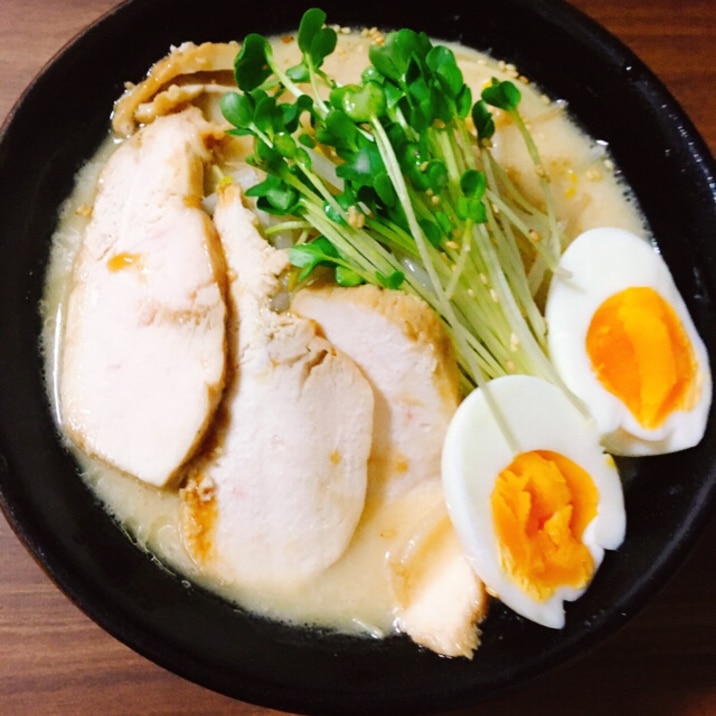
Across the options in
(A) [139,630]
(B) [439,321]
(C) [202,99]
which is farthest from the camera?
(C) [202,99]

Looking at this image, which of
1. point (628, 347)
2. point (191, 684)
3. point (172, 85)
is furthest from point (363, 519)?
point (172, 85)

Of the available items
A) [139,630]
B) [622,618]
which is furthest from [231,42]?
[622,618]

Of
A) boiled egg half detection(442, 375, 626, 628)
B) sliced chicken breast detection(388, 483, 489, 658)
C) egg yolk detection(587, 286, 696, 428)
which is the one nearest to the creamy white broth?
sliced chicken breast detection(388, 483, 489, 658)

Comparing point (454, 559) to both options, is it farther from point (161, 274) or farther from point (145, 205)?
point (145, 205)

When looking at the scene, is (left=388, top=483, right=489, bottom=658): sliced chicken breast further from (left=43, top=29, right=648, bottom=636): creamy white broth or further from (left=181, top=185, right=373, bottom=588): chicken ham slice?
(left=181, top=185, right=373, bottom=588): chicken ham slice

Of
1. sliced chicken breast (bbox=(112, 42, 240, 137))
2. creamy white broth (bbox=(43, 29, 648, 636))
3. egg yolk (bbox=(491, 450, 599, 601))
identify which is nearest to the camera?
egg yolk (bbox=(491, 450, 599, 601))

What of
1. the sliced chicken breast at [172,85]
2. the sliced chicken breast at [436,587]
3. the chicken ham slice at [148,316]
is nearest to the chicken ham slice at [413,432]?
the sliced chicken breast at [436,587]
